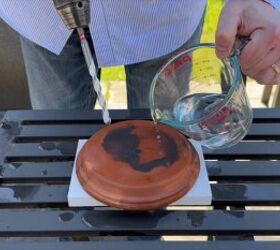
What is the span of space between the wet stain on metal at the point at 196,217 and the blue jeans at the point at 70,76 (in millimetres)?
440

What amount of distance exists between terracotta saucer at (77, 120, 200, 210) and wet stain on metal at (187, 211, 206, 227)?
0.12ft

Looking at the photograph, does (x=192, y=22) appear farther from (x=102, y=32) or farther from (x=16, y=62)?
Answer: (x=16, y=62)

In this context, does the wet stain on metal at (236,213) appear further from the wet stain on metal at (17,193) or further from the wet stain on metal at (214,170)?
the wet stain on metal at (17,193)

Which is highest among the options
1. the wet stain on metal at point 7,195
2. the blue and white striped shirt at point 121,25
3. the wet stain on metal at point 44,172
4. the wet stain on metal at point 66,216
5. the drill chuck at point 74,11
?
the drill chuck at point 74,11

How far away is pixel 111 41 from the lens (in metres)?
1.06

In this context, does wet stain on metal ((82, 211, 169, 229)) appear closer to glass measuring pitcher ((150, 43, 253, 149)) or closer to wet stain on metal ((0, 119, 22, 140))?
glass measuring pitcher ((150, 43, 253, 149))

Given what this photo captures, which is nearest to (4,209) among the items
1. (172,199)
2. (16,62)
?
(172,199)

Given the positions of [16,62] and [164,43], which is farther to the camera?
[16,62]

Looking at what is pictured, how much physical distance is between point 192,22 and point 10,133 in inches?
18.3

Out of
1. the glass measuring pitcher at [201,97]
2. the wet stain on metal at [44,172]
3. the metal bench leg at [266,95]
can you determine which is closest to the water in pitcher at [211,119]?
the glass measuring pitcher at [201,97]

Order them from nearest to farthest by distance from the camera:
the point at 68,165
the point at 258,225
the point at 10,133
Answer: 1. the point at 258,225
2. the point at 68,165
3. the point at 10,133

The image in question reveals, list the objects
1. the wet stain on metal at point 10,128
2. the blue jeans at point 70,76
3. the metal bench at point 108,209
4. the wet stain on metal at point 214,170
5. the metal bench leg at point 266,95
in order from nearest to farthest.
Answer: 1. the metal bench at point 108,209
2. the wet stain on metal at point 214,170
3. the wet stain on metal at point 10,128
4. the blue jeans at point 70,76
5. the metal bench leg at point 266,95

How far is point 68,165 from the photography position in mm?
901

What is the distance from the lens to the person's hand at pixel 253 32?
79 centimetres
